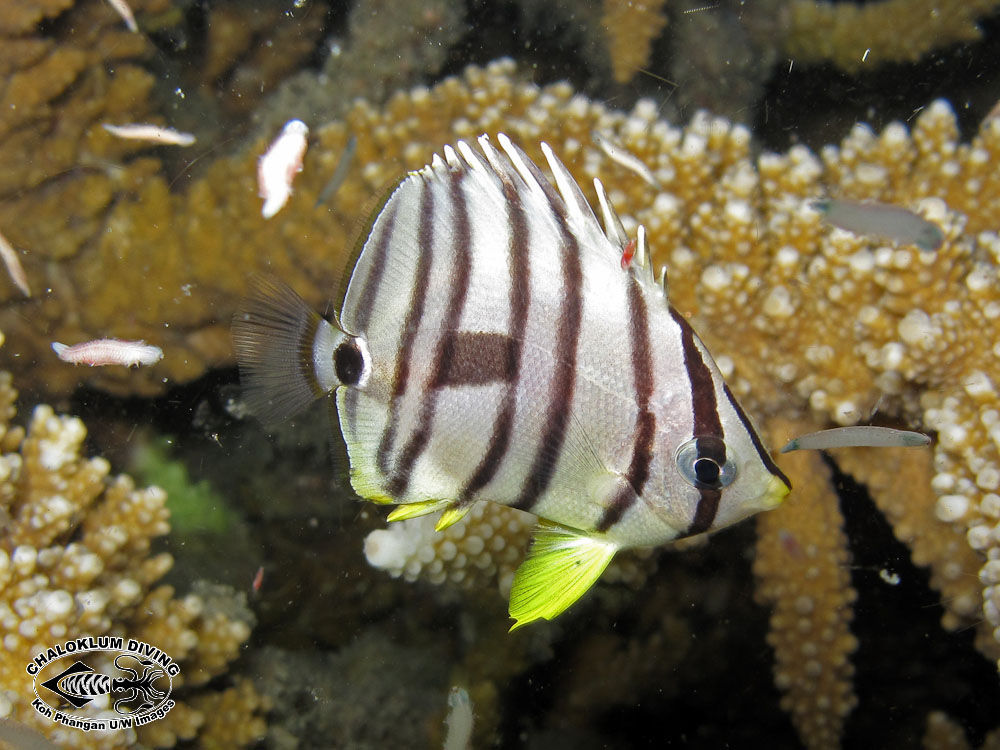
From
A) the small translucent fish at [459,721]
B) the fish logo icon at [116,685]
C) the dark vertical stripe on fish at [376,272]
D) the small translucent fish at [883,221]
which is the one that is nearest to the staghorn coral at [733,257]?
the small translucent fish at [883,221]

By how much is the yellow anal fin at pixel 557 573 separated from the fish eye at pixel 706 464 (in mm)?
309

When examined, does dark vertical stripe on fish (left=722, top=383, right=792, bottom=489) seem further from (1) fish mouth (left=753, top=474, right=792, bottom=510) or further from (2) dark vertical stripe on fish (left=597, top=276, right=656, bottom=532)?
(2) dark vertical stripe on fish (left=597, top=276, right=656, bottom=532)

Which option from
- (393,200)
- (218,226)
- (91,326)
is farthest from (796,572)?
(91,326)

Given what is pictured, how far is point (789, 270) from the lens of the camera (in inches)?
97.9

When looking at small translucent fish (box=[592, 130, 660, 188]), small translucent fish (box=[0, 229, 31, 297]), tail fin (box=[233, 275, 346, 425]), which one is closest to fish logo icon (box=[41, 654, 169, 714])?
tail fin (box=[233, 275, 346, 425])

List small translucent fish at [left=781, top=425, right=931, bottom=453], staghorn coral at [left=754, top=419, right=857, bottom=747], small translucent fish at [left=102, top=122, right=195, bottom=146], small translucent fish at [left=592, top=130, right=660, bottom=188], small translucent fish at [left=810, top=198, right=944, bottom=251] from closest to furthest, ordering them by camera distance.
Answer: small translucent fish at [left=781, top=425, right=931, bottom=453] < small translucent fish at [left=810, top=198, right=944, bottom=251] < small translucent fish at [left=592, top=130, right=660, bottom=188] < staghorn coral at [left=754, top=419, right=857, bottom=747] < small translucent fish at [left=102, top=122, right=195, bottom=146]

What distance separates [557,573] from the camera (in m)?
1.64

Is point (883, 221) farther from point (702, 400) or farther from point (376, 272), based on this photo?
point (376, 272)

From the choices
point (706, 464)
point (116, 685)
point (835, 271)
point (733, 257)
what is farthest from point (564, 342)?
point (116, 685)

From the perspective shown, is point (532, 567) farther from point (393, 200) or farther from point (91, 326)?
point (91, 326)

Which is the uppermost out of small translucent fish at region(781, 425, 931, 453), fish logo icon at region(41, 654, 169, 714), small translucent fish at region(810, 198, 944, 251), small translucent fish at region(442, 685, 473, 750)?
small translucent fish at region(810, 198, 944, 251)

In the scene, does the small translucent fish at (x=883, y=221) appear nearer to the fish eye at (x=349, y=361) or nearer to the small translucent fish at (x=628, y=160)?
the small translucent fish at (x=628, y=160)

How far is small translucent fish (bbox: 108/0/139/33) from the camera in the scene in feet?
9.78

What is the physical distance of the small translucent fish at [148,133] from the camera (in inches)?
116
